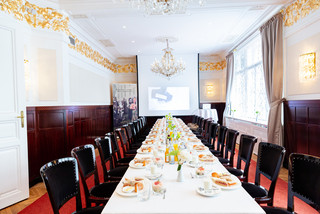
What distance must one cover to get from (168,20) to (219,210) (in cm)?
487

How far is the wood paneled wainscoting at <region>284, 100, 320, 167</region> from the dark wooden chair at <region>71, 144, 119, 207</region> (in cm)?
347

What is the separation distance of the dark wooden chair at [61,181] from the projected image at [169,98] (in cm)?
691

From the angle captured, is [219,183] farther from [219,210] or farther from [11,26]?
[11,26]

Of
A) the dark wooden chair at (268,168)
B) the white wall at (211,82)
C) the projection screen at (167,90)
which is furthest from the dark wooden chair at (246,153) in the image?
the white wall at (211,82)

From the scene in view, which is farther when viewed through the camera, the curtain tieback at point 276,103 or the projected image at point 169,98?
the projected image at point 169,98

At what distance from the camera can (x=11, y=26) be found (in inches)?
109

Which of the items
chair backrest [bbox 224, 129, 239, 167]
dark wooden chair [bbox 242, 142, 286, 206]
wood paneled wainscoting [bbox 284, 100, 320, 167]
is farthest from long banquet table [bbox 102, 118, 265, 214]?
wood paneled wainscoting [bbox 284, 100, 320, 167]

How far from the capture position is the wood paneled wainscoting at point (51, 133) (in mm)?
3630

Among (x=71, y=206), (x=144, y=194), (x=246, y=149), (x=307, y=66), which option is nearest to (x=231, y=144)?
(x=246, y=149)

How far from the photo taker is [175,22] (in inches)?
204

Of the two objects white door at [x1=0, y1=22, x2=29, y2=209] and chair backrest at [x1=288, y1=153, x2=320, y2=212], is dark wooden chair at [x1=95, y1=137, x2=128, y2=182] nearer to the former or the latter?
white door at [x1=0, y1=22, x2=29, y2=209]

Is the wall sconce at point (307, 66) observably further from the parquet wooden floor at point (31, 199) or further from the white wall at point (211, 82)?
the white wall at point (211, 82)

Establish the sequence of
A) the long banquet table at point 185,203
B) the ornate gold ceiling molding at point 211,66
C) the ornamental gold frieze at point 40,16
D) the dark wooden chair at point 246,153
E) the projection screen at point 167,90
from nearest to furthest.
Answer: the long banquet table at point 185,203 < the dark wooden chair at point 246,153 < the ornamental gold frieze at point 40,16 < the projection screen at point 167,90 < the ornate gold ceiling molding at point 211,66

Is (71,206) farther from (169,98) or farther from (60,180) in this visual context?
(169,98)
